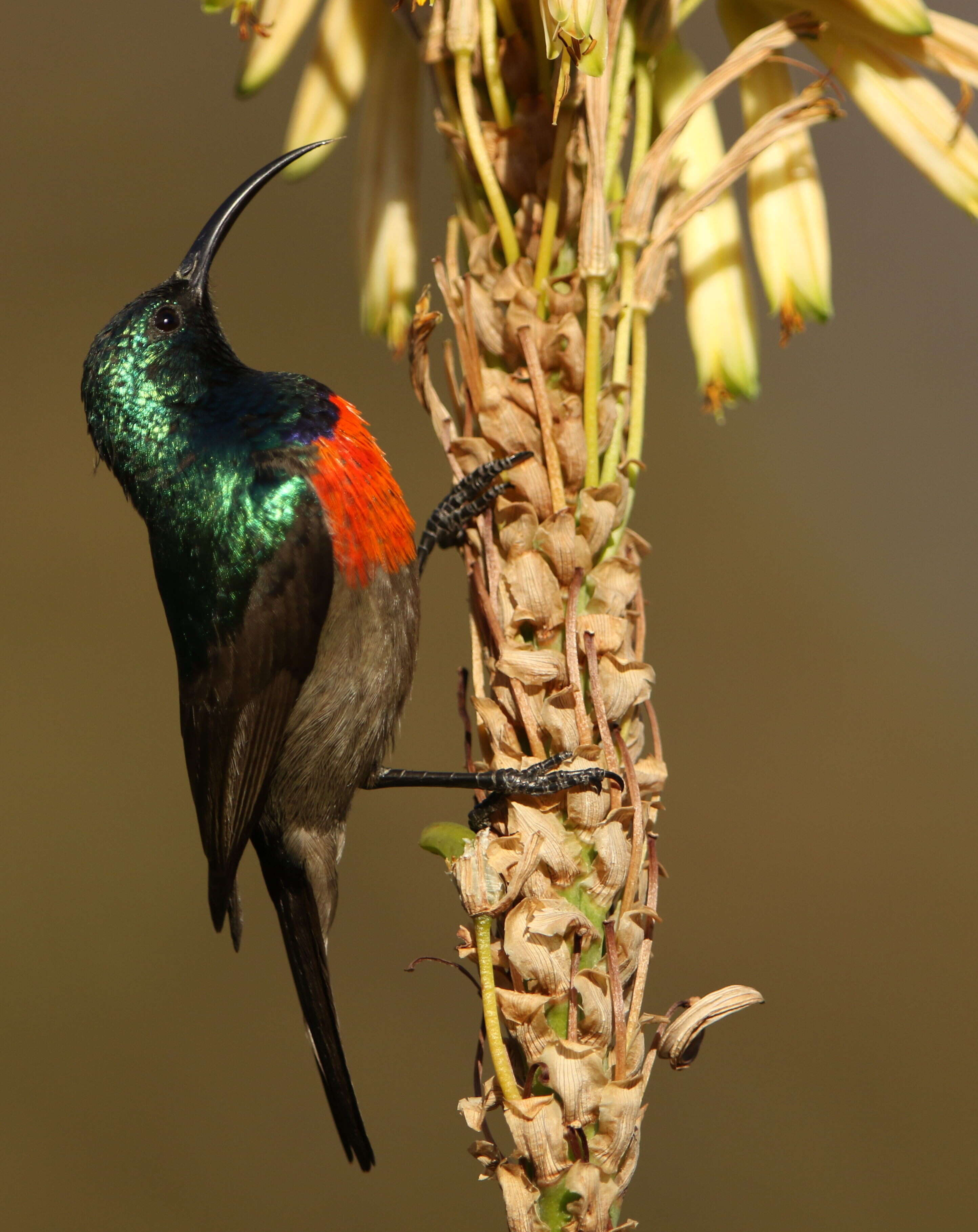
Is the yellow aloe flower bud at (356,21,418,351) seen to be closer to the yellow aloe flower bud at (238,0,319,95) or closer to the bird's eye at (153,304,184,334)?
the yellow aloe flower bud at (238,0,319,95)

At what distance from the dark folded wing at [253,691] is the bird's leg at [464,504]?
0.43 feet

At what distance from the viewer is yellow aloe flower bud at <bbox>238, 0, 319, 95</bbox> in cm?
111

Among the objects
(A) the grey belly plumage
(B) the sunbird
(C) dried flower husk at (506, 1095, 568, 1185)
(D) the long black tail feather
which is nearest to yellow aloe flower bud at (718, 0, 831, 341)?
(B) the sunbird

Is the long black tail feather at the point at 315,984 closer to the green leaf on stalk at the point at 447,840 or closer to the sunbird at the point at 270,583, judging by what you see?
the sunbird at the point at 270,583

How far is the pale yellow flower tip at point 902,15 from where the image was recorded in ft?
3.20

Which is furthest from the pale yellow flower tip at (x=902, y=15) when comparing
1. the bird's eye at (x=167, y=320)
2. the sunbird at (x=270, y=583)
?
the bird's eye at (x=167, y=320)

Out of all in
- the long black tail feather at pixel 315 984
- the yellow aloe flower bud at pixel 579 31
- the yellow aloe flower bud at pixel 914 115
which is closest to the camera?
the yellow aloe flower bud at pixel 579 31

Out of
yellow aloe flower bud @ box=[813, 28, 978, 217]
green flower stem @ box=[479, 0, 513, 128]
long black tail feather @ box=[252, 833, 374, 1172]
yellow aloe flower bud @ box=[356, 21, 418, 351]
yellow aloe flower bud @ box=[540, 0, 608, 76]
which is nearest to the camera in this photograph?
yellow aloe flower bud @ box=[540, 0, 608, 76]

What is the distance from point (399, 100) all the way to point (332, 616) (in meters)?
0.63

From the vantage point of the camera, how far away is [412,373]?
1095 millimetres

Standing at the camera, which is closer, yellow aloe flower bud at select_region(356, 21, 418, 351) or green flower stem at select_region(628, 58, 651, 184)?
green flower stem at select_region(628, 58, 651, 184)

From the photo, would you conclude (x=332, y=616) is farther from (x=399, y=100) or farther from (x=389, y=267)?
(x=399, y=100)

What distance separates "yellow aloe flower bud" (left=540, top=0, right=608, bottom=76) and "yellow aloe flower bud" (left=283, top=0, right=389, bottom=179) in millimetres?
373

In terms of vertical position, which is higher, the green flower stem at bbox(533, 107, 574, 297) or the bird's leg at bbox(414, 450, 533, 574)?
the green flower stem at bbox(533, 107, 574, 297)
